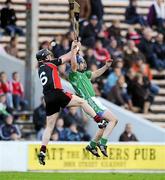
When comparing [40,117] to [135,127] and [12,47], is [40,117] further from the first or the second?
[12,47]

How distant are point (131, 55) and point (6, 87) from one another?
393 centimetres

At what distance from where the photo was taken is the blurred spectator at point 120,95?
30.3 meters

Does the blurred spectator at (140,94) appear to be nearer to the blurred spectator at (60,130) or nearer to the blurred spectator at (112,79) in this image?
the blurred spectator at (112,79)

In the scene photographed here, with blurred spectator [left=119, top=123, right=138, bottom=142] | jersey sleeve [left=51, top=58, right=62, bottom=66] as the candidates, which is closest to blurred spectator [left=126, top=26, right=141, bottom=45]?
blurred spectator [left=119, top=123, right=138, bottom=142]

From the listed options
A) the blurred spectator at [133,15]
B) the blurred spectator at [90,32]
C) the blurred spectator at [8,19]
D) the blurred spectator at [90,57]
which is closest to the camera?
the blurred spectator at [90,57]

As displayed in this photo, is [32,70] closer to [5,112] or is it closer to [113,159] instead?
[5,112]

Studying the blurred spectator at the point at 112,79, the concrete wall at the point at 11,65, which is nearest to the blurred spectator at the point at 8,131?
the concrete wall at the point at 11,65

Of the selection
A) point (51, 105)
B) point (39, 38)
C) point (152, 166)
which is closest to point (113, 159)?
point (152, 166)

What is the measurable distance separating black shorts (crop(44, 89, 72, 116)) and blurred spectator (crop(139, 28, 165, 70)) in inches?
399

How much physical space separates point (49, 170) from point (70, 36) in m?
6.00

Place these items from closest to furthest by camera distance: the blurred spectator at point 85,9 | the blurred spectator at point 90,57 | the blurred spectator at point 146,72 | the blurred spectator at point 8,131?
the blurred spectator at point 8,131 → the blurred spectator at point 90,57 → the blurred spectator at point 146,72 → the blurred spectator at point 85,9

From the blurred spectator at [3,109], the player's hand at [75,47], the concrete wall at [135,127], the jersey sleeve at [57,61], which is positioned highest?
the player's hand at [75,47]

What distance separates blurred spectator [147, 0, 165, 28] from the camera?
3350 centimetres
